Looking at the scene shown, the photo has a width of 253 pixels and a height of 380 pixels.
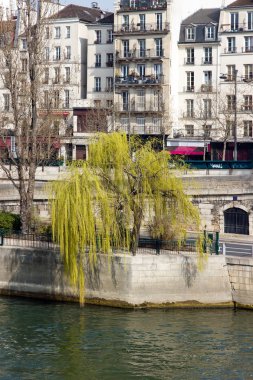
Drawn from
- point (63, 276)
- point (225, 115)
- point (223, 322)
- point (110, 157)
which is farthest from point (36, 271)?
point (225, 115)

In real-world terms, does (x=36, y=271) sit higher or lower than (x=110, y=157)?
lower

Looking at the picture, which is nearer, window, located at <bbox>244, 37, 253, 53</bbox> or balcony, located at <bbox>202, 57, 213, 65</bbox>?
window, located at <bbox>244, 37, 253, 53</bbox>

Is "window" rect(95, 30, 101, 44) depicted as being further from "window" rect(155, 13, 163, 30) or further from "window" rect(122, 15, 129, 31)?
"window" rect(155, 13, 163, 30)

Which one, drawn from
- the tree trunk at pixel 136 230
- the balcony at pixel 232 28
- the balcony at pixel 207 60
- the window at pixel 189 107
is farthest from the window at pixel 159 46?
the tree trunk at pixel 136 230

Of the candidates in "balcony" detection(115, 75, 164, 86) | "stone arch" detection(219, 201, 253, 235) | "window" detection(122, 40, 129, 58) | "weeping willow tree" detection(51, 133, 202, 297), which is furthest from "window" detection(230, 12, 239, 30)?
"weeping willow tree" detection(51, 133, 202, 297)

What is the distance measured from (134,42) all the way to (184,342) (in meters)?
52.7

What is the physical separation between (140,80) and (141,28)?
470 cm

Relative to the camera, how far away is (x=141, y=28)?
84.9 metres

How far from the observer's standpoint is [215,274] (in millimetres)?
42250

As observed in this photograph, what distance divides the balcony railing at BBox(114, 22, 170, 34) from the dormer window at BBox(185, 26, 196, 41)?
10.2 ft

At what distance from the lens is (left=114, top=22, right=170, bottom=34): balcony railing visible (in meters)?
83.9

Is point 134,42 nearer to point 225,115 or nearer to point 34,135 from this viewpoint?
point 225,115

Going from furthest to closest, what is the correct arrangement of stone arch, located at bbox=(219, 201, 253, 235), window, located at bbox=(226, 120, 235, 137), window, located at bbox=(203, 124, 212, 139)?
window, located at bbox=(203, 124, 212, 139), window, located at bbox=(226, 120, 235, 137), stone arch, located at bbox=(219, 201, 253, 235)

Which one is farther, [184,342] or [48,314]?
[48,314]
